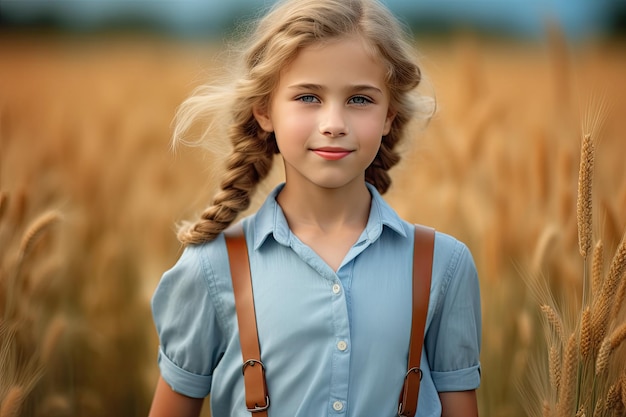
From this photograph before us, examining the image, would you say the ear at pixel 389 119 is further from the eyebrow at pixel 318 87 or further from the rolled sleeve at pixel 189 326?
the rolled sleeve at pixel 189 326

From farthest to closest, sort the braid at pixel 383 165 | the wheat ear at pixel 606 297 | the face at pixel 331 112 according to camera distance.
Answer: the braid at pixel 383 165, the face at pixel 331 112, the wheat ear at pixel 606 297

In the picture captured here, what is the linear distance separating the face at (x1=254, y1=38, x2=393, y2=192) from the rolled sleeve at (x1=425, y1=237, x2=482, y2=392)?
0.35 metres

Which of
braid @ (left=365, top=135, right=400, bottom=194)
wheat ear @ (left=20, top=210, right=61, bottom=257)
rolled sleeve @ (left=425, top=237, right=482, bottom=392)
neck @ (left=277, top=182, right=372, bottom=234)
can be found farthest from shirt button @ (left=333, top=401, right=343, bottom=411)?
wheat ear @ (left=20, top=210, right=61, bottom=257)

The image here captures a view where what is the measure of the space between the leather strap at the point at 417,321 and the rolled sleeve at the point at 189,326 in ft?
1.48

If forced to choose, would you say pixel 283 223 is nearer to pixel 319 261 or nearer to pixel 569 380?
pixel 319 261

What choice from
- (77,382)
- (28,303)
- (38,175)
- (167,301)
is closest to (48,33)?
(38,175)

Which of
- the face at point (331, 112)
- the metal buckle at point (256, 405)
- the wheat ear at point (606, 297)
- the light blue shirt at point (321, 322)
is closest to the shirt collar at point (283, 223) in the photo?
the light blue shirt at point (321, 322)

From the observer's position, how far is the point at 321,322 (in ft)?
6.81

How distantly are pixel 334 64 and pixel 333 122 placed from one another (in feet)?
0.49

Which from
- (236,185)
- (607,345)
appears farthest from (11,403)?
(607,345)

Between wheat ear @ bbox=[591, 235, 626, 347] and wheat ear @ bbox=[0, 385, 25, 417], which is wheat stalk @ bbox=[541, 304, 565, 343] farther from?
wheat ear @ bbox=[0, 385, 25, 417]

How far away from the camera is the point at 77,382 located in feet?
10.7

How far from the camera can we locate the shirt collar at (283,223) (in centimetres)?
217

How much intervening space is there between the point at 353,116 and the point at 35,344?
131 cm
